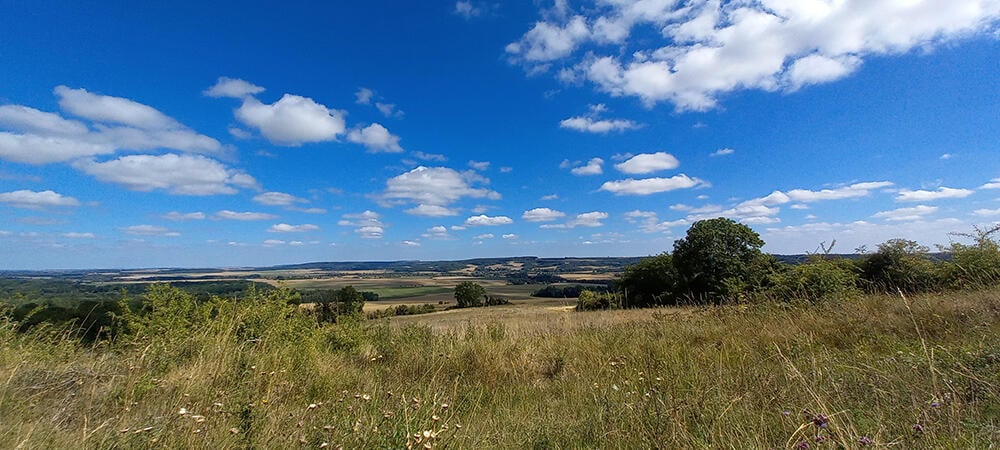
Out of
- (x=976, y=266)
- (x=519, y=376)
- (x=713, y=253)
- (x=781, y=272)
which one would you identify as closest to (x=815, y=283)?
(x=976, y=266)

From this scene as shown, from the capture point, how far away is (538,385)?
17.6ft

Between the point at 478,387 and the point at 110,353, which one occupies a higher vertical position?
the point at 110,353

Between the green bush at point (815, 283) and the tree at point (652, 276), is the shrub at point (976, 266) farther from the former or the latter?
the tree at point (652, 276)

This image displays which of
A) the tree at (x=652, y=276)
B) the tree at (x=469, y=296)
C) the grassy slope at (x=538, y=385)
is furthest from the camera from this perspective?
the tree at (x=469, y=296)

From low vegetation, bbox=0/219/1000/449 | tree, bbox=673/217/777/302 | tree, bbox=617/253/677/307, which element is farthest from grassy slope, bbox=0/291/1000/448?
tree, bbox=617/253/677/307

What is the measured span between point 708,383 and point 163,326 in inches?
285

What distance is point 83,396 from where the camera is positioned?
3699 millimetres

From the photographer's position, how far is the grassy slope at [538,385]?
2.76 m

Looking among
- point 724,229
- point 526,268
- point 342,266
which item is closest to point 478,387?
point 724,229

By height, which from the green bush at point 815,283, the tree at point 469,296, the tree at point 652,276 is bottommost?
the tree at point 469,296

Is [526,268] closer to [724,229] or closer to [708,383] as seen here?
[724,229]

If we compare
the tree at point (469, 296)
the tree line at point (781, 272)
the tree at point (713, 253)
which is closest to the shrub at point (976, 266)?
the tree line at point (781, 272)

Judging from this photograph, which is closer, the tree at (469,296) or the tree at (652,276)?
the tree at (652,276)

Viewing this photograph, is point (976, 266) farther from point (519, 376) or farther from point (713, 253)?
point (713, 253)
